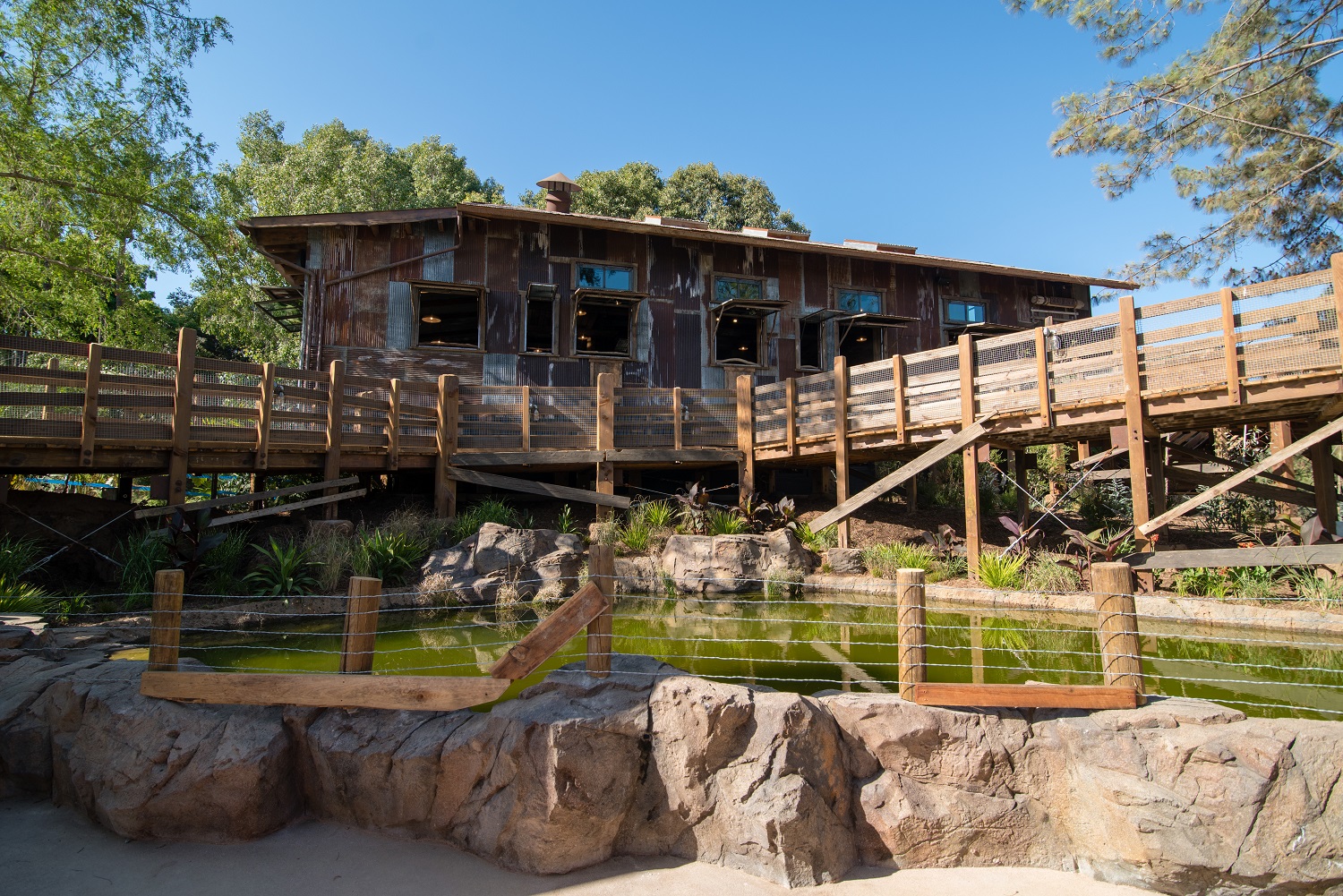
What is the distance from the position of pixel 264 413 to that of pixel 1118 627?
34.8 ft

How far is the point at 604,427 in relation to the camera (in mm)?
13750

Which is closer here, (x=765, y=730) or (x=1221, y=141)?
(x=765, y=730)

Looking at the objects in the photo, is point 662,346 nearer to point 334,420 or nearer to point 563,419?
point 563,419

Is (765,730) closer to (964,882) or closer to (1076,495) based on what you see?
(964,882)

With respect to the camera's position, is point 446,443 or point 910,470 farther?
point 446,443

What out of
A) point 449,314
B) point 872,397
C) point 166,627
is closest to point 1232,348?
point 872,397

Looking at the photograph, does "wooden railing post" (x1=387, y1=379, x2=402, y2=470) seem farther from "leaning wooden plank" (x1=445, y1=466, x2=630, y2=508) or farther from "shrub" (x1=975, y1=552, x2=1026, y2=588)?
"shrub" (x1=975, y1=552, x2=1026, y2=588)

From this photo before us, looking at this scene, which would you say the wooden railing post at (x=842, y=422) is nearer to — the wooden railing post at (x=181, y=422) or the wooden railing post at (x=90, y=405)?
the wooden railing post at (x=181, y=422)

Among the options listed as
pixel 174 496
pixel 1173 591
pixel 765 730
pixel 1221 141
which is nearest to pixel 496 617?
pixel 174 496

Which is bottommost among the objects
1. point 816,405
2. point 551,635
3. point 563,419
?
point 551,635

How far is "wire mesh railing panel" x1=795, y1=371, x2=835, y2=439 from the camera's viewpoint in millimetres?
13258

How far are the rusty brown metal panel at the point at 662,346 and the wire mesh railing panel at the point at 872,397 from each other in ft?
17.1

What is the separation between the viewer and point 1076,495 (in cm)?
1554

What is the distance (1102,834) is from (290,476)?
15181 millimetres
